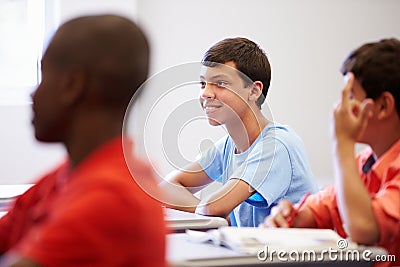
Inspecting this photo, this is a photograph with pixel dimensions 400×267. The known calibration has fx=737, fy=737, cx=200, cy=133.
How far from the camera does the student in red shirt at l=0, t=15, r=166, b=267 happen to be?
2.99ft

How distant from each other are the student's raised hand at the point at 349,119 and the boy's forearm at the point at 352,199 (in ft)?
0.05

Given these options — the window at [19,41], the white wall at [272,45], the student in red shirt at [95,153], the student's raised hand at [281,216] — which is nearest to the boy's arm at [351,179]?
the student's raised hand at [281,216]

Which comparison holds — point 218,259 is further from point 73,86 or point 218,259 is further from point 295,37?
point 295,37

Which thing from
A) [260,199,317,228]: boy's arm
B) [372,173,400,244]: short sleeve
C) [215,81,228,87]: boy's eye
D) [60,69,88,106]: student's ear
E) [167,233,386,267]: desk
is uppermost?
[60,69,88,106]: student's ear

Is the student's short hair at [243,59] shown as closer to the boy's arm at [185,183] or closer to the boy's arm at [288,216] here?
the boy's arm at [185,183]

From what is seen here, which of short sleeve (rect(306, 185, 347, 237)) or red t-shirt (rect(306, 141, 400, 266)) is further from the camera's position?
short sleeve (rect(306, 185, 347, 237))

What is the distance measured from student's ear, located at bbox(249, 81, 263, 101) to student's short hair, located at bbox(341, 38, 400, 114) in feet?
2.86

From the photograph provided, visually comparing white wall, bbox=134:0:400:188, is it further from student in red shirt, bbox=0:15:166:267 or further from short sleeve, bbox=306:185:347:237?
student in red shirt, bbox=0:15:166:267

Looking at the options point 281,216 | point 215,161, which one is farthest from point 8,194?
point 281,216

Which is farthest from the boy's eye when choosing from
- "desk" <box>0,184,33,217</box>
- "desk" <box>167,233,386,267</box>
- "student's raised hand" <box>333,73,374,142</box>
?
"desk" <box>167,233,386,267</box>

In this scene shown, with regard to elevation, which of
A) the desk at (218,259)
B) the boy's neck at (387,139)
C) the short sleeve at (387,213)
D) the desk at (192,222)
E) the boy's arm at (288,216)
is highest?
the boy's neck at (387,139)

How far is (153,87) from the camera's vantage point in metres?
4.49

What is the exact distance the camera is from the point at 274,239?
4.90 ft

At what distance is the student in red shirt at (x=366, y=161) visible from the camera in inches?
60.4
